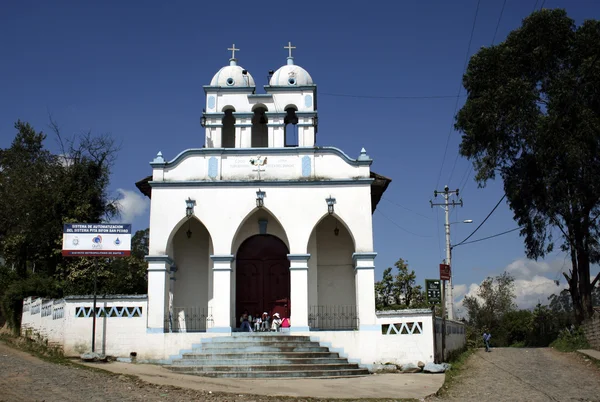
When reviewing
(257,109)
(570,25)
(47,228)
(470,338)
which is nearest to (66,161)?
(47,228)

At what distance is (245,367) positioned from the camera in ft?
56.9

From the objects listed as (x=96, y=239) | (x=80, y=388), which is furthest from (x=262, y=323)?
(x=80, y=388)

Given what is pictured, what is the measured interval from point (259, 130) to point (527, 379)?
12532 mm

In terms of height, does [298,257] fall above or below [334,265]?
above

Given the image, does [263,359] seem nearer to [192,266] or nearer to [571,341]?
[192,266]

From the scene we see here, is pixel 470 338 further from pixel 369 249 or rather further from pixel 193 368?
pixel 193 368

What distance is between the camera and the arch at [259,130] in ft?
77.4

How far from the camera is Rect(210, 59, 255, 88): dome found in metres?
22.9

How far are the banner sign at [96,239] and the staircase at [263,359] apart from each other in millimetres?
3871

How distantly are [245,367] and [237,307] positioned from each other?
465 centimetres

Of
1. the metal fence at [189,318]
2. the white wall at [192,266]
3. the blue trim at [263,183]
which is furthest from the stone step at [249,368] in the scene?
the blue trim at [263,183]

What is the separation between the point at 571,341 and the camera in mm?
26312

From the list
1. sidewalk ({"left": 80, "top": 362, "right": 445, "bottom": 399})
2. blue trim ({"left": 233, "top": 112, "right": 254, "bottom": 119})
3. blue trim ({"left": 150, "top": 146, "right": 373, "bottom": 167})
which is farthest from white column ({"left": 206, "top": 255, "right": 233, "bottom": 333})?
blue trim ({"left": 233, "top": 112, "right": 254, "bottom": 119})

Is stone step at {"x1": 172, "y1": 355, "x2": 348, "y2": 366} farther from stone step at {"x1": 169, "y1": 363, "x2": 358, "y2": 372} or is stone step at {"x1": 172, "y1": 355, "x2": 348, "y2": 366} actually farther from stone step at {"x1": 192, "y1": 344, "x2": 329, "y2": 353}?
stone step at {"x1": 192, "y1": 344, "x2": 329, "y2": 353}
